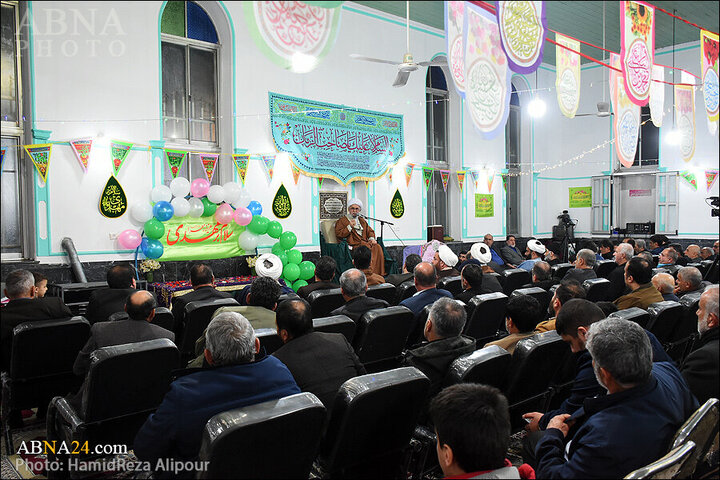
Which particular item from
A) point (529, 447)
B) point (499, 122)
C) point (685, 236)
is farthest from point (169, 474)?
point (685, 236)

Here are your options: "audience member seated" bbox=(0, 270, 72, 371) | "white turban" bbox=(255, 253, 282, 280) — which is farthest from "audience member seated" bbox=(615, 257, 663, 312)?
"white turban" bbox=(255, 253, 282, 280)

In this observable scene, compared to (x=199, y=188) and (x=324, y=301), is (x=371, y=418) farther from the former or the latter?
(x=199, y=188)


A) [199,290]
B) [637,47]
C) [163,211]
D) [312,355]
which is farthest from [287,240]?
[312,355]

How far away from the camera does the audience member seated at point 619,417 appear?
4.99 feet

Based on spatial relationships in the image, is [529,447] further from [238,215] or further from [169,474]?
[238,215]

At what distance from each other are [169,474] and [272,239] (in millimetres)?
5889

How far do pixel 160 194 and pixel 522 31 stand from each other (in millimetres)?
4810

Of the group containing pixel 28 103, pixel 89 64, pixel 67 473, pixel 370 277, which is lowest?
pixel 67 473

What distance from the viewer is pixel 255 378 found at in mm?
1767

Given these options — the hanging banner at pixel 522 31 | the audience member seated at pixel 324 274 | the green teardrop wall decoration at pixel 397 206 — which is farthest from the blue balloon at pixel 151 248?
the hanging banner at pixel 522 31

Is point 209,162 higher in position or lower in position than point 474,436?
higher

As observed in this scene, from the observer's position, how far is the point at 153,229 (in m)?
6.11

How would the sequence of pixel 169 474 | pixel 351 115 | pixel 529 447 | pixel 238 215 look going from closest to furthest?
pixel 169 474
pixel 529 447
pixel 238 215
pixel 351 115

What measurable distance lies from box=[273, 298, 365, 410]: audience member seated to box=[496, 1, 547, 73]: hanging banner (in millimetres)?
1703
